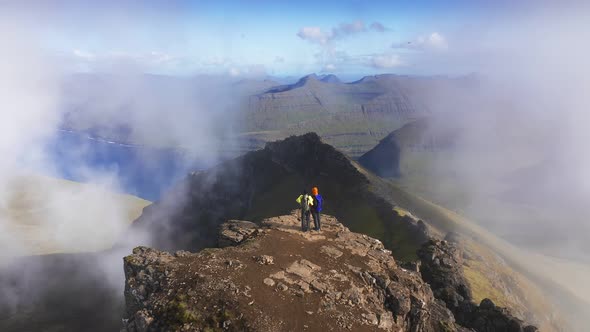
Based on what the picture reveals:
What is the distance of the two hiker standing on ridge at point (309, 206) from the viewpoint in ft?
152

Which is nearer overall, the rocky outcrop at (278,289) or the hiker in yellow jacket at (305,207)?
the rocky outcrop at (278,289)

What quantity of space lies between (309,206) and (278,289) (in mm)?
14495

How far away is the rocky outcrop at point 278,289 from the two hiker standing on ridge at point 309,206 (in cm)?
226

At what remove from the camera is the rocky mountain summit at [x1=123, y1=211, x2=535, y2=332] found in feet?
102

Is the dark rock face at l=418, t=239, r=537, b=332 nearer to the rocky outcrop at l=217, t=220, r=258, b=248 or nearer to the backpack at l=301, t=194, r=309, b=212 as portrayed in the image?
the rocky outcrop at l=217, t=220, r=258, b=248

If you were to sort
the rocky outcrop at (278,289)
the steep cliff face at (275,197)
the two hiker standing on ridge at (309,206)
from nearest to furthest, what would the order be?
the rocky outcrop at (278,289), the two hiker standing on ridge at (309,206), the steep cliff face at (275,197)

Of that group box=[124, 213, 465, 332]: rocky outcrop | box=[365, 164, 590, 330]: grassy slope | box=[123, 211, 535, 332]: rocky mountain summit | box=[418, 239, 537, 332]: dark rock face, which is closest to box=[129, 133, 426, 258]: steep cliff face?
box=[365, 164, 590, 330]: grassy slope

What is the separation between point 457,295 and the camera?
73.6 m

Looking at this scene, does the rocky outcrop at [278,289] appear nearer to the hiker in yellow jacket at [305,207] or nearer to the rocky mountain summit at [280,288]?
the rocky mountain summit at [280,288]

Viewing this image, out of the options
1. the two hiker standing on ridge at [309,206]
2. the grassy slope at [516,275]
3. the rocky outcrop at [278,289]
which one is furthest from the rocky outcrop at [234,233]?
the grassy slope at [516,275]

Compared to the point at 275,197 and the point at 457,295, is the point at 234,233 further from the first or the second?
the point at 275,197

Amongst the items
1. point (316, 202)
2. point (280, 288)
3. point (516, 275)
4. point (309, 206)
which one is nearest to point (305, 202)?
point (309, 206)

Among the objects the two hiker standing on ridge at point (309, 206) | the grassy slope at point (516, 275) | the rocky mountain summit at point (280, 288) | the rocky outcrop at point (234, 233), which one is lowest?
the grassy slope at point (516, 275)

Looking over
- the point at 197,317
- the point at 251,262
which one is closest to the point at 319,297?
the point at 251,262
